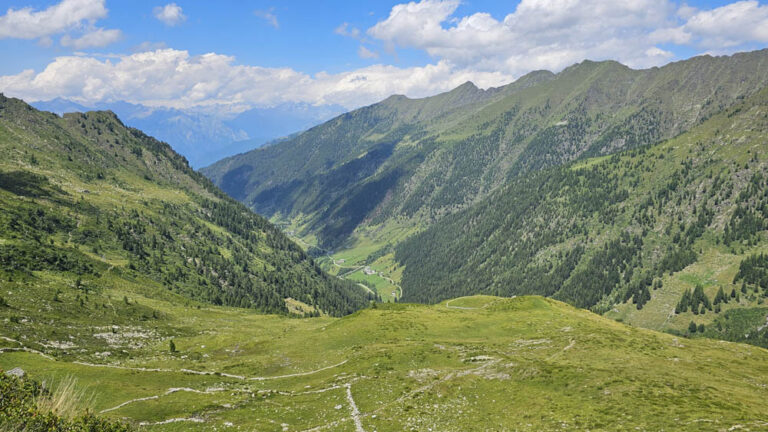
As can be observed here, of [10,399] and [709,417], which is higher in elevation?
[10,399]

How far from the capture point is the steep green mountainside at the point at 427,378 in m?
48.1

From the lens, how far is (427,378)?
6362 cm

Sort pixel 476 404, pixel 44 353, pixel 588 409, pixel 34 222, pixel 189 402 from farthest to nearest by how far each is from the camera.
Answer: pixel 34 222 < pixel 44 353 < pixel 189 402 < pixel 476 404 < pixel 588 409

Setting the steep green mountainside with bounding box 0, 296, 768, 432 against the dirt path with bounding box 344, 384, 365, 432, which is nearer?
the steep green mountainside with bounding box 0, 296, 768, 432

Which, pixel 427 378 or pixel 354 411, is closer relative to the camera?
pixel 354 411

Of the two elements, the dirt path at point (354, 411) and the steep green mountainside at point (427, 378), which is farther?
the dirt path at point (354, 411)

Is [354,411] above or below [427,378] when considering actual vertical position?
above

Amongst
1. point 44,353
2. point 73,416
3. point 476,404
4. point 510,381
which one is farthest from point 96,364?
point 510,381

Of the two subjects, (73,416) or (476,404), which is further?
(476,404)

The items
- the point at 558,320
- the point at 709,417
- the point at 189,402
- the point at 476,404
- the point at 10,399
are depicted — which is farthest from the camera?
the point at 558,320

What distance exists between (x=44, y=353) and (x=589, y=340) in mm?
100515

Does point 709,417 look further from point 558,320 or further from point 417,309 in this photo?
point 417,309

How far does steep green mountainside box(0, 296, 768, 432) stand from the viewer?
48125 mm

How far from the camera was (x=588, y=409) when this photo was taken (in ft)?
158
